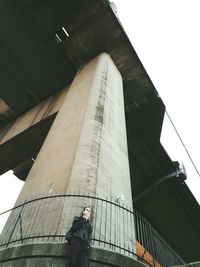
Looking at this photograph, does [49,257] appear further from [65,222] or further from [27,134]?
[27,134]

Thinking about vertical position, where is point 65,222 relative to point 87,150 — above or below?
above

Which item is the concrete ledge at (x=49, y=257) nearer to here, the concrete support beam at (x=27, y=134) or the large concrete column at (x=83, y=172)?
the large concrete column at (x=83, y=172)

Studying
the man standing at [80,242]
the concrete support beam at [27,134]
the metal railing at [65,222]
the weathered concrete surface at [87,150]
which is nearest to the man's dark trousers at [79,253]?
the man standing at [80,242]

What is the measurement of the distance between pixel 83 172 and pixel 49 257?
2.85 meters

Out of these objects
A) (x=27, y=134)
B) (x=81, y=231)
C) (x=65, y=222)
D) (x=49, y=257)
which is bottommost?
(x=27, y=134)

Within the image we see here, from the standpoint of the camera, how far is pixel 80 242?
194 inches

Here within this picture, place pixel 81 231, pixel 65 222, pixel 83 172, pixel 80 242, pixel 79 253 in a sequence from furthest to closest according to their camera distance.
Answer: pixel 83 172
pixel 65 222
pixel 81 231
pixel 80 242
pixel 79 253

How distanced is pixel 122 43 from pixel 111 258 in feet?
44.6

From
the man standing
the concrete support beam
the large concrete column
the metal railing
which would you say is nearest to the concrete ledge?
the man standing

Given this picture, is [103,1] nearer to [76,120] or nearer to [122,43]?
[122,43]

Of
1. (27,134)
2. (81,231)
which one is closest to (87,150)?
(81,231)

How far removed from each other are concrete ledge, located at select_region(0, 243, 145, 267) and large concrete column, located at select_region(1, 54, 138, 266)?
0.86 m

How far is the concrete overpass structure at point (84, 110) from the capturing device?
353 inches

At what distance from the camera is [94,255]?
16.7 feet
